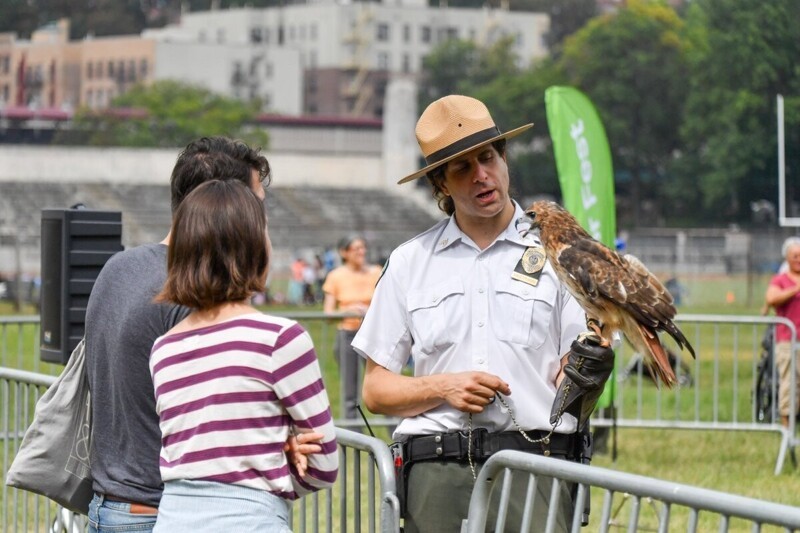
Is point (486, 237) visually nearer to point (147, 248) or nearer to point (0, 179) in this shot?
point (147, 248)

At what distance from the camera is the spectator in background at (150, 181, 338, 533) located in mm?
3680

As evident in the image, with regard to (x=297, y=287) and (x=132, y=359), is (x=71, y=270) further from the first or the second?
(x=297, y=287)

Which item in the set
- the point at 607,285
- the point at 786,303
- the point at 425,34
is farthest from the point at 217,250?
the point at 425,34

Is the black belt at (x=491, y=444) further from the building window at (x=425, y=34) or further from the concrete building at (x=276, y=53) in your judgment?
the building window at (x=425, y=34)

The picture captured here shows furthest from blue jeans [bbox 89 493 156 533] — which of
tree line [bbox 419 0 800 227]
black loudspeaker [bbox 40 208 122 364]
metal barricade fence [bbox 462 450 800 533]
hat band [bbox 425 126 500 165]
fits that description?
tree line [bbox 419 0 800 227]

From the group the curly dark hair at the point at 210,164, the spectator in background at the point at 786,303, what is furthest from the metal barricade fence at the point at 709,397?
the curly dark hair at the point at 210,164

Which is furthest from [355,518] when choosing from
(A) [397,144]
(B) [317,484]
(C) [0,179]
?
(A) [397,144]

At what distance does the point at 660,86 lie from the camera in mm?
105812

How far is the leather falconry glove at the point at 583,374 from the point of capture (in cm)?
418

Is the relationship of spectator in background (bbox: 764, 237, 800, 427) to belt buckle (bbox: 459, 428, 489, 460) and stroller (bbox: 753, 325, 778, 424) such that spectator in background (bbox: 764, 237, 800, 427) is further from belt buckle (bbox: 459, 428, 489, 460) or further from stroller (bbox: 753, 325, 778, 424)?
belt buckle (bbox: 459, 428, 489, 460)

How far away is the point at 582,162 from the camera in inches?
472

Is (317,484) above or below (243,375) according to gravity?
below

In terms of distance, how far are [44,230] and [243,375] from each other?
3.24 metres

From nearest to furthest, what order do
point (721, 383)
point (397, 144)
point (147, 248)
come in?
point (147, 248) < point (721, 383) < point (397, 144)
